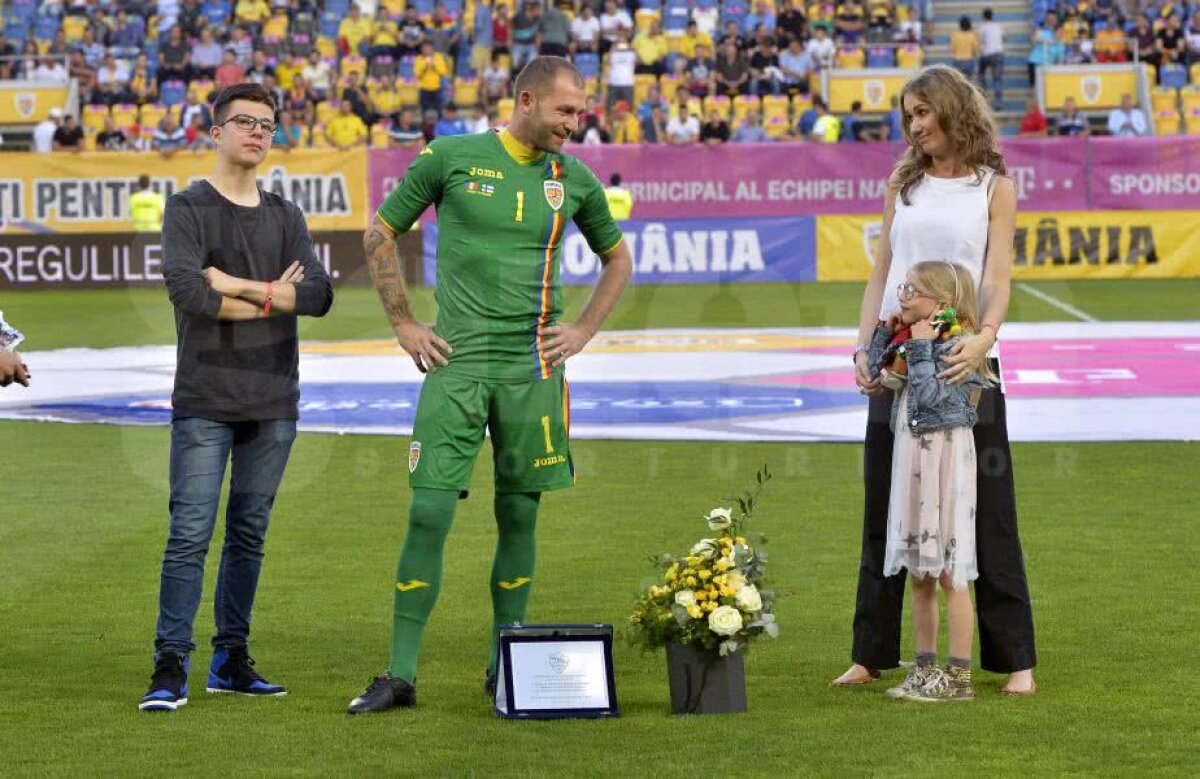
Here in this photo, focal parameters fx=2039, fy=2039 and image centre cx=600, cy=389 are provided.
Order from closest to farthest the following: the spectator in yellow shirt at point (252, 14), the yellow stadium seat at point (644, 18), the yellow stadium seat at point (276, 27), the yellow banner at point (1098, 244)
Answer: the yellow banner at point (1098, 244), the yellow stadium seat at point (644, 18), the yellow stadium seat at point (276, 27), the spectator in yellow shirt at point (252, 14)

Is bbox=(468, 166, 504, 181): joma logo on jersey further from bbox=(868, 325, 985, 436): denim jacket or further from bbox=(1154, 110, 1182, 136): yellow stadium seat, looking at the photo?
bbox=(1154, 110, 1182, 136): yellow stadium seat

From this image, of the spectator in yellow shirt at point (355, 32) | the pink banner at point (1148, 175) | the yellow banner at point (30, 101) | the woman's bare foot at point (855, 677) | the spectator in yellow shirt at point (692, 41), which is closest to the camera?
the woman's bare foot at point (855, 677)

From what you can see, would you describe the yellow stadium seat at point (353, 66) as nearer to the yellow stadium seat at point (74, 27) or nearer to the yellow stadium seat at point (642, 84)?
the yellow stadium seat at point (642, 84)

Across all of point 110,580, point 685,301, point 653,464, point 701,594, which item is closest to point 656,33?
point 685,301

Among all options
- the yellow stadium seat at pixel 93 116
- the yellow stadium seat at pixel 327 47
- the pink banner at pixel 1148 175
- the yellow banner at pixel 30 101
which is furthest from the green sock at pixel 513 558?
the yellow stadium seat at pixel 327 47

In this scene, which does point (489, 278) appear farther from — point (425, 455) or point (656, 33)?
point (656, 33)

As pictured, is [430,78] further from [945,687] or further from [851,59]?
[945,687]

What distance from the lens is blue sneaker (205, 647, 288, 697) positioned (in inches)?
280

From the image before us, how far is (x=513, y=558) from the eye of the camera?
7.15m

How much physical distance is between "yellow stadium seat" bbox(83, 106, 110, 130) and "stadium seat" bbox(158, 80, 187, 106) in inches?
43.4

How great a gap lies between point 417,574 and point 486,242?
115 centimetres

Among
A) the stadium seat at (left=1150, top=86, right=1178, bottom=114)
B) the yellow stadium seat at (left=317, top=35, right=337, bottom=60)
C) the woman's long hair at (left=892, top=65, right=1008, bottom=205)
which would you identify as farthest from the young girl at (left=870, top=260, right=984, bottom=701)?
the yellow stadium seat at (left=317, top=35, right=337, bottom=60)

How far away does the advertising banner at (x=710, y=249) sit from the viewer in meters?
31.0

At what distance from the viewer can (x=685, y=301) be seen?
92.5 feet
